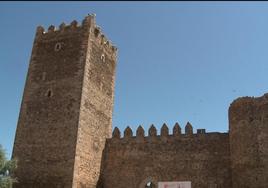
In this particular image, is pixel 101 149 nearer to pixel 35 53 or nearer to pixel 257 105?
pixel 35 53

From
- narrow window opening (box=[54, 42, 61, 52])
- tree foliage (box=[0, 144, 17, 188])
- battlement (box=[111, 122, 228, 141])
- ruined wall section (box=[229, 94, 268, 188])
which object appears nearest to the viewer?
ruined wall section (box=[229, 94, 268, 188])

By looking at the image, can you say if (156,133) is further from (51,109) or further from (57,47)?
(57,47)

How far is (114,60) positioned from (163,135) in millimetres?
5557

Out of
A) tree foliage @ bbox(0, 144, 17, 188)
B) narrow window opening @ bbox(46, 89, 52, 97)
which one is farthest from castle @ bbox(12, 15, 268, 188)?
tree foliage @ bbox(0, 144, 17, 188)

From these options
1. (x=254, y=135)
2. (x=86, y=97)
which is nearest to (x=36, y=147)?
(x=86, y=97)

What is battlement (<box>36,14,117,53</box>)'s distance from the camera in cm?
1870

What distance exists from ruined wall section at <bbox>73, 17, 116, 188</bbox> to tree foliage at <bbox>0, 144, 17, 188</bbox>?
258cm

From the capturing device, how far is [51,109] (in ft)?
56.6

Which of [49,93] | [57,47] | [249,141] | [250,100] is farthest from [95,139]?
[250,100]

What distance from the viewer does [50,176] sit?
15.9 metres

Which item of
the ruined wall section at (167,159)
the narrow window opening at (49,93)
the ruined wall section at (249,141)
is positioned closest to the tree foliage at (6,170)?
the narrow window opening at (49,93)

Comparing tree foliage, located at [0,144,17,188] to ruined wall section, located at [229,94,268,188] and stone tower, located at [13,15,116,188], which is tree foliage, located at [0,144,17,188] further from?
ruined wall section, located at [229,94,268,188]

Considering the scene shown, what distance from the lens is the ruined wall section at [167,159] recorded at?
16391 mm

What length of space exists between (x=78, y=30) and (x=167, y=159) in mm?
7579
